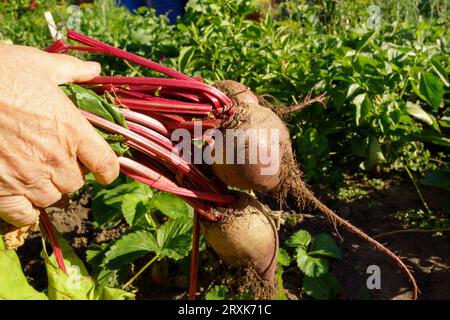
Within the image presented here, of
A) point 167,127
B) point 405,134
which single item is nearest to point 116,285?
point 167,127

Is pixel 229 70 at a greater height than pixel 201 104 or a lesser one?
greater

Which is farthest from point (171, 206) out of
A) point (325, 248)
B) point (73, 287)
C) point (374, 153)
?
point (374, 153)

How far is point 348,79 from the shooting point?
269cm

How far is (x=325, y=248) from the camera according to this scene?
233 centimetres

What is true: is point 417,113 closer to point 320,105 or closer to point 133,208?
point 320,105

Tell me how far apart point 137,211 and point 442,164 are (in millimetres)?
2114

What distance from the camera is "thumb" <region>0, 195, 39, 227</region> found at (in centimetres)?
130

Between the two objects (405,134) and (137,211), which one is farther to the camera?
(405,134)

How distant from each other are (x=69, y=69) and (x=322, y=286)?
5.12ft

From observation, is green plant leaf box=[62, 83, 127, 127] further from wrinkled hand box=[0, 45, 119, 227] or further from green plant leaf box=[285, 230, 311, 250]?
green plant leaf box=[285, 230, 311, 250]
